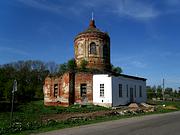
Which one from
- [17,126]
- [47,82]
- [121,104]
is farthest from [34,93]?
[17,126]

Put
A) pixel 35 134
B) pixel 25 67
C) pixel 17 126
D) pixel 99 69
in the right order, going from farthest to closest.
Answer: pixel 25 67
pixel 99 69
pixel 17 126
pixel 35 134

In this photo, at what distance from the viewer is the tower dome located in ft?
148

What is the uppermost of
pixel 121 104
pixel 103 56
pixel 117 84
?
pixel 103 56

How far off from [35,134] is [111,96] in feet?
78.9

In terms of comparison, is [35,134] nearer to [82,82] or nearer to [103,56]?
[82,82]

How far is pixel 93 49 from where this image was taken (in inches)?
1783

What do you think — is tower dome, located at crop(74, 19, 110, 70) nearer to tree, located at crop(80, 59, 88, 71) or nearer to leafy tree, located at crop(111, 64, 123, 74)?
tree, located at crop(80, 59, 88, 71)

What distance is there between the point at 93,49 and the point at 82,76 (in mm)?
6900

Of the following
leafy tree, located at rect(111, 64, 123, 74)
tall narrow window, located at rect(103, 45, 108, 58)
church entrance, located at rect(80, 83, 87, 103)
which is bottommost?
church entrance, located at rect(80, 83, 87, 103)

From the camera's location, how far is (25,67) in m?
76.1

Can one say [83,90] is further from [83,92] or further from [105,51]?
[105,51]

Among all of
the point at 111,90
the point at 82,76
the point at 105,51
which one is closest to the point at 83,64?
the point at 105,51

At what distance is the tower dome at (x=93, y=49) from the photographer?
45000 mm

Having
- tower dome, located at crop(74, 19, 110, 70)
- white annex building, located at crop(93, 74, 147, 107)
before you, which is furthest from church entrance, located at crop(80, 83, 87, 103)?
tower dome, located at crop(74, 19, 110, 70)
